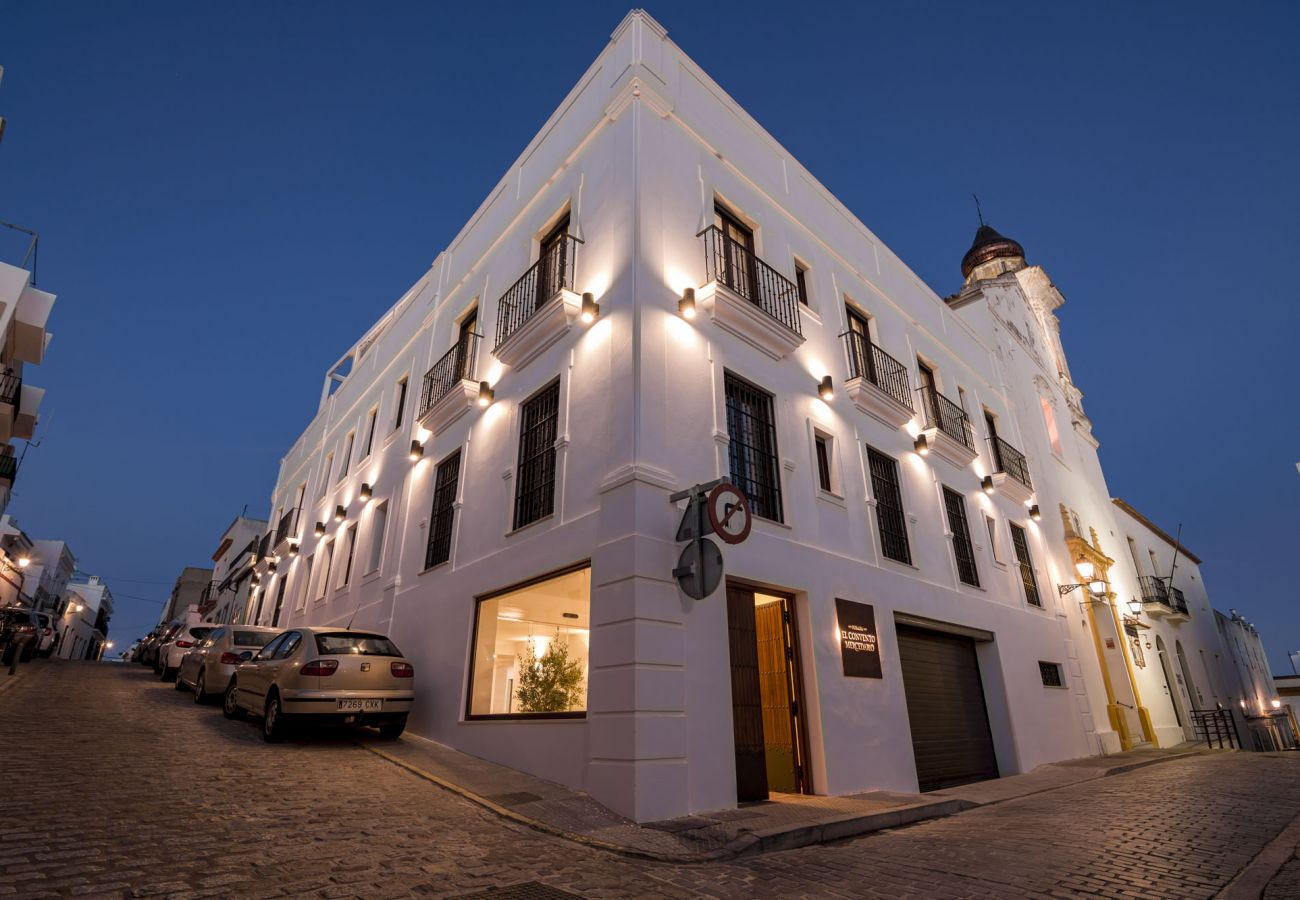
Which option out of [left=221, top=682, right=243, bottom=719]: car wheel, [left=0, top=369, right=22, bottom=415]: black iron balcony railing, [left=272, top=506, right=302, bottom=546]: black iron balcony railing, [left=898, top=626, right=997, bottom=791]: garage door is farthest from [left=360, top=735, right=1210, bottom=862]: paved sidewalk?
[left=0, top=369, right=22, bottom=415]: black iron balcony railing

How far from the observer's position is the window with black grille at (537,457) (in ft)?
30.2

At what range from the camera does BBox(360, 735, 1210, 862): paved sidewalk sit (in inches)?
212

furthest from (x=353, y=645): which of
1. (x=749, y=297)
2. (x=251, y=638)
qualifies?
(x=749, y=297)

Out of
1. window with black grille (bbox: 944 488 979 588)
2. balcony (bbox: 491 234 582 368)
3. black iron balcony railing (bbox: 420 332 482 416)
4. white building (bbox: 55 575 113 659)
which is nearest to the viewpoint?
balcony (bbox: 491 234 582 368)

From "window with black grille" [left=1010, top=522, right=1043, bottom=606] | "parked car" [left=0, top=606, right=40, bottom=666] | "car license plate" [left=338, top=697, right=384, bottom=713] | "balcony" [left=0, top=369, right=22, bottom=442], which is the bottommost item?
"car license plate" [left=338, top=697, right=384, bottom=713]

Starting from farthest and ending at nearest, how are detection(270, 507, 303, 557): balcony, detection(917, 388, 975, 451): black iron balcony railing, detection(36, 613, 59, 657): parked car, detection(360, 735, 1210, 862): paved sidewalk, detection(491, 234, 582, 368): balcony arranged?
detection(36, 613, 59, 657): parked car
detection(270, 507, 303, 557): balcony
detection(917, 388, 975, 451): black iron balcony railing
detection(491, 234, 582, 368): balcony
detection(360, 735, 1210, 862): paved sidewalk

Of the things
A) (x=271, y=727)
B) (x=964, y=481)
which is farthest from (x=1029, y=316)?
(x=271, y=727)

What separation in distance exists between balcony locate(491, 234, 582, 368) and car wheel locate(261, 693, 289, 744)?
599 cm

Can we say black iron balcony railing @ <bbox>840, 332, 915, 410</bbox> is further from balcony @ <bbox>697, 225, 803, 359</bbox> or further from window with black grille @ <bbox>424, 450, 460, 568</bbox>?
window with black grille @ <bbox>424, 450, 460, 568</bbox>

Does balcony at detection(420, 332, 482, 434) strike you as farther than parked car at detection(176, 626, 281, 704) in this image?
No

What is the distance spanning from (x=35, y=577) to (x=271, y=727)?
51.3m

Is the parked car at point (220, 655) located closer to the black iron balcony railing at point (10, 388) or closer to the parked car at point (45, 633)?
the black iron balcony railing at point (10, 388)

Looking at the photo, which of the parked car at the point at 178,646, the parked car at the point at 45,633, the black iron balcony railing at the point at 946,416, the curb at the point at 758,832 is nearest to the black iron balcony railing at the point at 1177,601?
the black iron balcony railing at the point at 946,416

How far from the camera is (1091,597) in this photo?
57.7 ft
